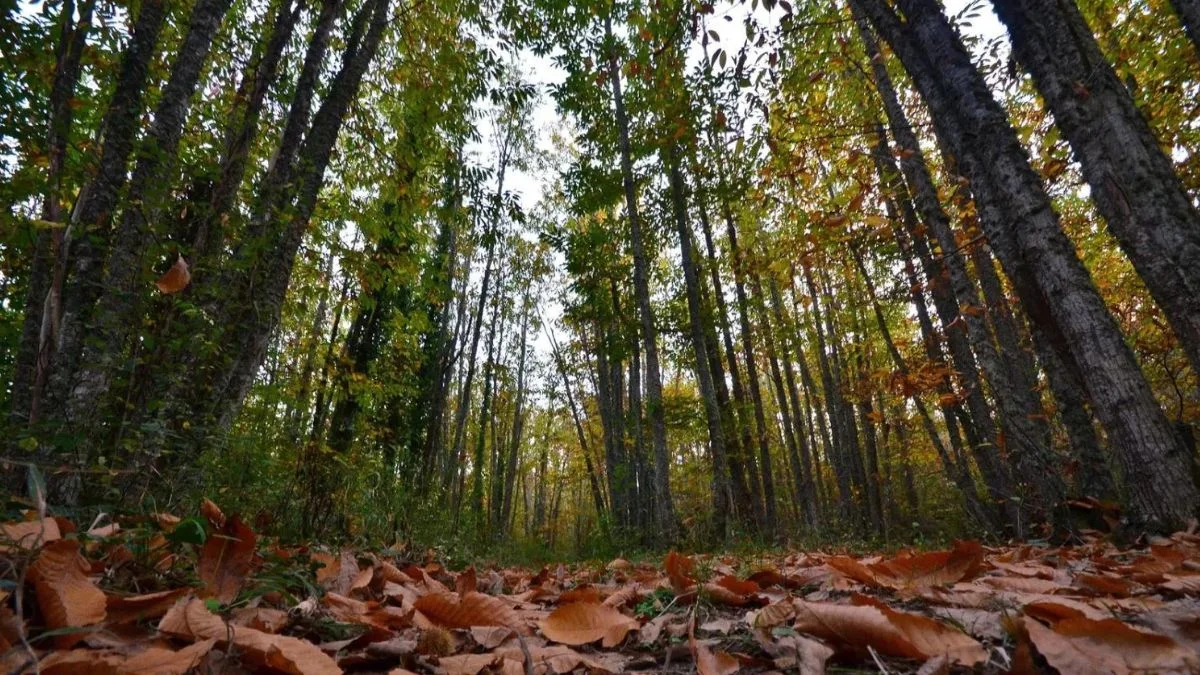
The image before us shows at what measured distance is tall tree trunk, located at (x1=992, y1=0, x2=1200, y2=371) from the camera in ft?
7.89

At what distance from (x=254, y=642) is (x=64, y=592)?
31cm

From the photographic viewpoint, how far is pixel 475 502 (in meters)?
13.7

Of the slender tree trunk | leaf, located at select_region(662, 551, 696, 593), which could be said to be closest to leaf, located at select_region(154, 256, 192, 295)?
leaf, located at select_region(662, 551, 696, 593)

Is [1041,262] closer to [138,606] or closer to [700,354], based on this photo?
[138,606]

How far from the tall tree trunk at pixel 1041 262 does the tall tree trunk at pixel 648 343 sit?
177 inches

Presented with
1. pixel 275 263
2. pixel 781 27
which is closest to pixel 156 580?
pixel 275 263

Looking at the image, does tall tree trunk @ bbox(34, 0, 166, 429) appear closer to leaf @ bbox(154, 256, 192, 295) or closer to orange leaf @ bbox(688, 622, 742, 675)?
leaf @ bbox(154, 256, 192, 295)

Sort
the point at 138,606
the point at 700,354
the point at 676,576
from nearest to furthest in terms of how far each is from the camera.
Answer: the point at 138,606 < the point at 676,576 < the point at 700,354

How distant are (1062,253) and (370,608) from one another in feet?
10.2

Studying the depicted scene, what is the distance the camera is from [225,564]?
1.35m

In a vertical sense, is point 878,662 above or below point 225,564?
below

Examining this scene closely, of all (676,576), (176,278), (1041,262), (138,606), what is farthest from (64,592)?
(1041,262)

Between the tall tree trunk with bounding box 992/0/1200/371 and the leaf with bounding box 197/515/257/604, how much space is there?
3.43m

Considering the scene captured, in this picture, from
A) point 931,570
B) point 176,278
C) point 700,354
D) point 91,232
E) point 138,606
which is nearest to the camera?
point 138,606
